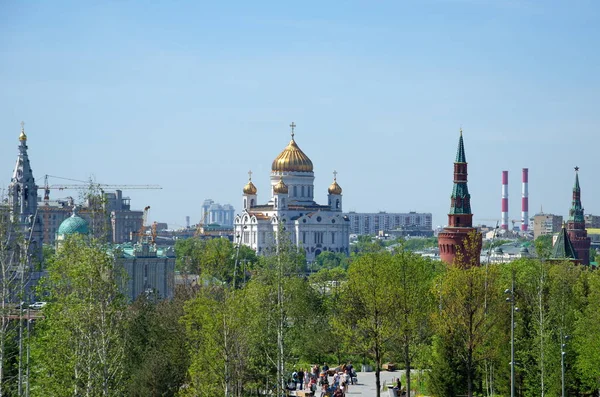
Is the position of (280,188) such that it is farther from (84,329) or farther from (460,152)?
(84,329)

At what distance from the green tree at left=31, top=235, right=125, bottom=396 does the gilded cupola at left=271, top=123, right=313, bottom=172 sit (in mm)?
138126

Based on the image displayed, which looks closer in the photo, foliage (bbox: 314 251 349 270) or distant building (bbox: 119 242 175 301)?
distant building (bbox: 119 242 175 301)

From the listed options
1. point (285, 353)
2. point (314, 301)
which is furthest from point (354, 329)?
point (314, 301)

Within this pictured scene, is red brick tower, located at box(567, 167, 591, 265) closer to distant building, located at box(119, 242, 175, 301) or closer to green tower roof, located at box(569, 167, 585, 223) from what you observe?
green tower roof, located at box(569, 167, 585, 223)

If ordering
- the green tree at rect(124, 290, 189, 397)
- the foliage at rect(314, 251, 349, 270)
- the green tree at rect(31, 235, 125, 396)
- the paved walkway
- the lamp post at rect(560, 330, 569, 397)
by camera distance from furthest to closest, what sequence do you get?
the foliage at rect(314, 251, 349, 270) → the paved walkway → the green tree at rect(124, 290, 189, 397) → the lamp post at rect(560, 330, 569, 397) → the green tree at rect(31, 235, 125, 396)

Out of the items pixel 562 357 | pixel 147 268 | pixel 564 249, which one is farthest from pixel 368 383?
pixel 147 268

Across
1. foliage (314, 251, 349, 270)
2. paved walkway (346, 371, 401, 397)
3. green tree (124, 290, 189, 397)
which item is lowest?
paved walkway (346, 371, 401, 397)

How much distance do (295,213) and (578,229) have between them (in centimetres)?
6054

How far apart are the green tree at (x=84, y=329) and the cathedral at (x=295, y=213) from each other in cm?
13441

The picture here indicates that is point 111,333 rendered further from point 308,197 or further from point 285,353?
point 308,197

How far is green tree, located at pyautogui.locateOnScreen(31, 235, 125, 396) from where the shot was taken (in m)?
38.8

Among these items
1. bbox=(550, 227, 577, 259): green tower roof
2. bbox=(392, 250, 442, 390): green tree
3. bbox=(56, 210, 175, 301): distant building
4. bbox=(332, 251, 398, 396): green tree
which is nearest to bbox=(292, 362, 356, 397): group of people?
bbox=(332, 251, 398, 396): green tree

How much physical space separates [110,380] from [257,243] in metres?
137

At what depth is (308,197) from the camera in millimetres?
183875
